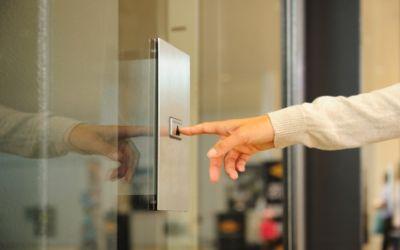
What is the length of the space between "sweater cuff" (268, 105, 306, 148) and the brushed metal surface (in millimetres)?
216

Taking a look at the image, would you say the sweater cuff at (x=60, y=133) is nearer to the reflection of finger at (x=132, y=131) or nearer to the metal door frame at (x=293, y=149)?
the reflection of finger at (x=132, y=131)

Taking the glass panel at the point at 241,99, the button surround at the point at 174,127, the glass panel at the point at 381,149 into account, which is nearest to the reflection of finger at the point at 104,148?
the button surround at the point at 174,127

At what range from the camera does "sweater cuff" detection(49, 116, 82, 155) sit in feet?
3.58

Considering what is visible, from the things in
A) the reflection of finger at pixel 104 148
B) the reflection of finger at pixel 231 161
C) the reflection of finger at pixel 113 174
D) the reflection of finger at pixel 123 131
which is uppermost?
the reflection of finger at pixel 123 131

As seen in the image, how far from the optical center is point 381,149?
17.3 ft

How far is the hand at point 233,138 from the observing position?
1.25 meters

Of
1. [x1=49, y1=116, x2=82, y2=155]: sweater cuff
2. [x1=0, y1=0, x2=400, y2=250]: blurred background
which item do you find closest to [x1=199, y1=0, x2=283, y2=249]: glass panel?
[x1=0, y1=0, x2=400, y2=250]: blurred background

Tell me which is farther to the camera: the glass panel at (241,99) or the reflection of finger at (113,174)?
the glass panel at (241,99)

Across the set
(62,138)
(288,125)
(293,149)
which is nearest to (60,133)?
Answer: (62,138)

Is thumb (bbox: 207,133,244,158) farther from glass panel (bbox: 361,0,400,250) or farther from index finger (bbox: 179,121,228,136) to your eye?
glass panel (bbox: 361,0,400,250)

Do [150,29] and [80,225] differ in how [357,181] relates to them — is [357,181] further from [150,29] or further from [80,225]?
[80,225]

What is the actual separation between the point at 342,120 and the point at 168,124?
0.38 m

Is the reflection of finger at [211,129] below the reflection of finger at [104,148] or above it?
above

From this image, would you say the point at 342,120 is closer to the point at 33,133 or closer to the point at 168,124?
the point at 168,124
